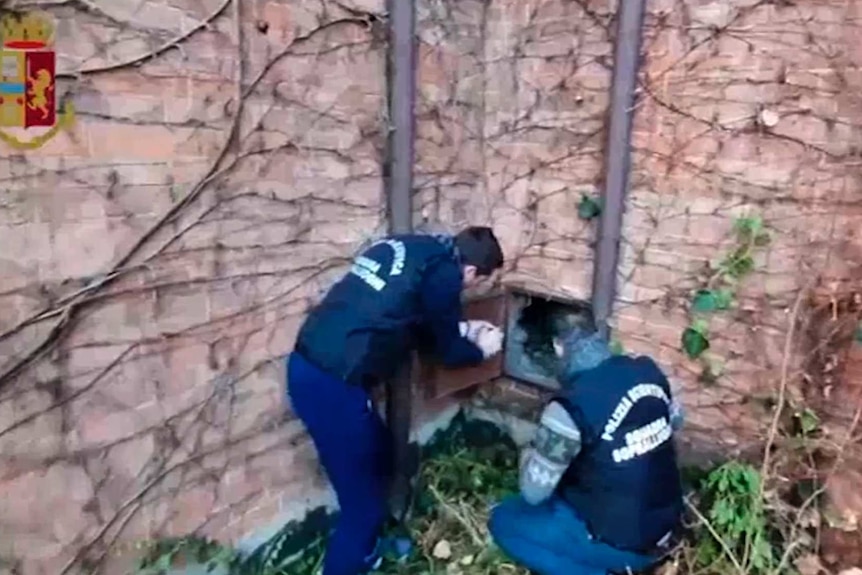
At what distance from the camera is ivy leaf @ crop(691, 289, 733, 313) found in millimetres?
3174

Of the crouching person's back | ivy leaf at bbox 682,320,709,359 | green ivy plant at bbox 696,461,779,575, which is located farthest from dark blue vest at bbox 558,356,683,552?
ivy leaf at bbox 682,320,709,359

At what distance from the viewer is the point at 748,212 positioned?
309 cm

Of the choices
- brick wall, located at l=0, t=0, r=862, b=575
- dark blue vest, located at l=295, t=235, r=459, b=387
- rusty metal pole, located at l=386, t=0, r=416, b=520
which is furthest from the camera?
rusty metal pole, located at l=386, t=0, r=416, b=520

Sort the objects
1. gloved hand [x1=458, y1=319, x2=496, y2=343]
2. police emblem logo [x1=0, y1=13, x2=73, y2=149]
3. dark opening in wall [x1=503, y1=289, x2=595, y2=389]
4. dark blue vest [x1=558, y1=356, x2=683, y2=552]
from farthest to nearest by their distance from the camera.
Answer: dark opening in wall [x1=503, y1=289, x2=595, y2=389] < gloved hand [x1=458, y1=319, x2=496, y2=343] < dark blue vest [x1=558, y1=356, x2=683, y2=552] < police emblem logo [x1=0, y1=13, x2=73, y2=149]

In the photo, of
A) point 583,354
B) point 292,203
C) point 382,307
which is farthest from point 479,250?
point 292,203

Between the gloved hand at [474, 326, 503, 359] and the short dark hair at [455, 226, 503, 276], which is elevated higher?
the short dark hair at [455, 226, 503, 276]

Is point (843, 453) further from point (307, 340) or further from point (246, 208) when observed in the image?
point (246, 208)

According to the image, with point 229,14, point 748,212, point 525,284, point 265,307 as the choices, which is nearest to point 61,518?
point 265,307

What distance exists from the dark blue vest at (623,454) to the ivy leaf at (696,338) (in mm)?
458

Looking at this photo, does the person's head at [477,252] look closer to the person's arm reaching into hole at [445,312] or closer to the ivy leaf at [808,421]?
the person's arm reaching into hole at [445,312]

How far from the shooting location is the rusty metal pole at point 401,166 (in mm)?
3164

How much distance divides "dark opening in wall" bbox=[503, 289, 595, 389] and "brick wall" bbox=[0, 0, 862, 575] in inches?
6.8

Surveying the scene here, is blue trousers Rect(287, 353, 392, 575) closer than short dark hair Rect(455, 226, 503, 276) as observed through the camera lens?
Yes

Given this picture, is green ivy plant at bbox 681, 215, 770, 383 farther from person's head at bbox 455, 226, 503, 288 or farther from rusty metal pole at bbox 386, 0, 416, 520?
rusty metal pole at bbox 386, 0, 416, 520
